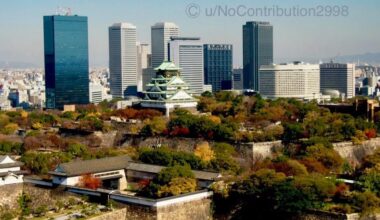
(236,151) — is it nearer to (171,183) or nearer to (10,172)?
(171,183)

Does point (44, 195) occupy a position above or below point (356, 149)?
below

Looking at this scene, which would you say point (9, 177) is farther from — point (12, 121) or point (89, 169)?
point (12, 121)

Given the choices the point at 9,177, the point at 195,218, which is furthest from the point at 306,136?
the point at 9,177

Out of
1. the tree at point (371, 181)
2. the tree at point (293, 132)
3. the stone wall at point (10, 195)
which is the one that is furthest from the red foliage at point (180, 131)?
the tree at point (371, 181)

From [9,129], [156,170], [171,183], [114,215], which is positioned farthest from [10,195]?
[9,129]

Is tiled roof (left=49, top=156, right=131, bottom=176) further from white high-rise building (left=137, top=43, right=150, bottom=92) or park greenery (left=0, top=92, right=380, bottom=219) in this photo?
white high-rise building (left=137, top=43, right=150, bottom=92)

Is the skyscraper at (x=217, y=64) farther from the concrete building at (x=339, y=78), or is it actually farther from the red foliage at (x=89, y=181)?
the red foliage at (x=89, y=181)
